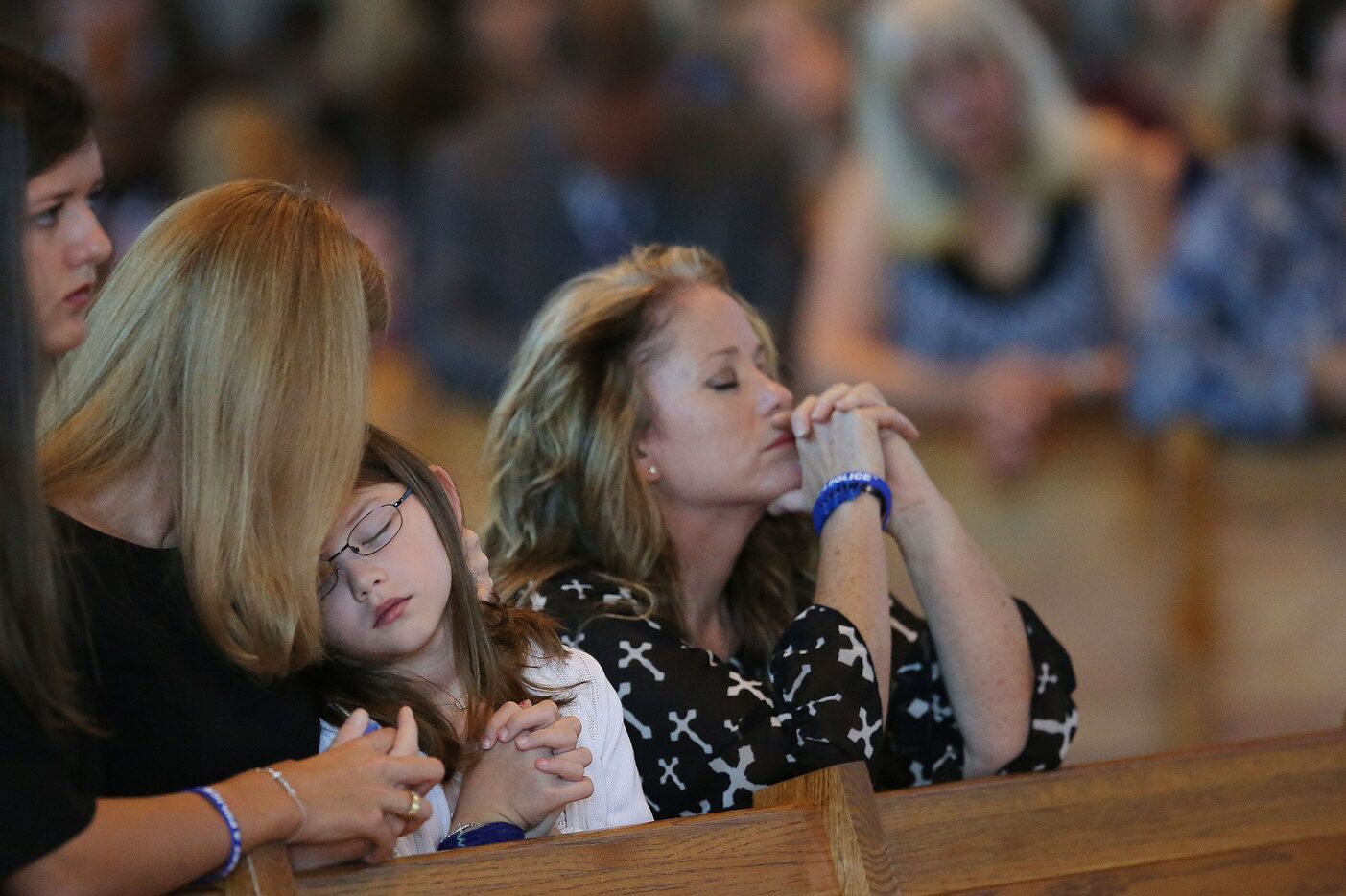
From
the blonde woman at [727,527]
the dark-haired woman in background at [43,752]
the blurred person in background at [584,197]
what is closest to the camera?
the dark-haired woman in background at [43,752]

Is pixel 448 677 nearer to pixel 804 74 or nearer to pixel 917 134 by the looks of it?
pixel 917 134

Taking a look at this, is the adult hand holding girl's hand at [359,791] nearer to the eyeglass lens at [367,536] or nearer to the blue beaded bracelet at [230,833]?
the blue beaded bracelet at [230,833]

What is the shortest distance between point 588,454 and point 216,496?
75 centimetres

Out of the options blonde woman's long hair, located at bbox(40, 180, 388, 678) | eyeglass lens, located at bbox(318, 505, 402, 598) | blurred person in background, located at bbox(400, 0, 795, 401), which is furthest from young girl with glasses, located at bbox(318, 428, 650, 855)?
blurred person in background, located at bbox(400, 0, 795, 401)

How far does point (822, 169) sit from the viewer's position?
4832mm

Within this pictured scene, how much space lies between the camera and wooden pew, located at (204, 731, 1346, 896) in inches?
64.7

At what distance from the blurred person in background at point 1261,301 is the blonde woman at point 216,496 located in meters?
2.80

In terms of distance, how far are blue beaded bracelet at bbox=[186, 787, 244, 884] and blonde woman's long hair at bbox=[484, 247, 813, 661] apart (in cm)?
74

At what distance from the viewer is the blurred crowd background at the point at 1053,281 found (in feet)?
13.2

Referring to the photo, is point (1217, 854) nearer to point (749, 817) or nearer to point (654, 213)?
point (749, 817)

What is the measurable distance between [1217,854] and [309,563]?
107 cm

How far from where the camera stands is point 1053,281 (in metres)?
4.04


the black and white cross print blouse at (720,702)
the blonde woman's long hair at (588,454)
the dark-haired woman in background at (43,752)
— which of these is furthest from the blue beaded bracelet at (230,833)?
the blonde woman's long hair at (588,454)

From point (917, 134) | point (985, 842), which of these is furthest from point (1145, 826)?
point (917, 134)
